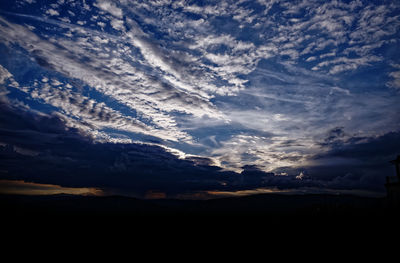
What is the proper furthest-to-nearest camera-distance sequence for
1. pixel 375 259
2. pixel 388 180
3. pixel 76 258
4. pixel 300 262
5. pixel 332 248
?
pixel 388 180, pixel 76 258, pixel 332 248, pixel 300 262, pixel 375 259

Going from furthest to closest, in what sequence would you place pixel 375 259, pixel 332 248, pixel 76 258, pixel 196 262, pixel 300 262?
pixel 76 258 < pixel 332 248 < pixel 196 262 < pixel 300 262 < pixel 375 259

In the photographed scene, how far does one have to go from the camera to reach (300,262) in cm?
1634

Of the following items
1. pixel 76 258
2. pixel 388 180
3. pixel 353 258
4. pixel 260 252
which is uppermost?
pixel 388 180


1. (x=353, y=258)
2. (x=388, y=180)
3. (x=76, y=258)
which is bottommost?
(x=76, y=258)

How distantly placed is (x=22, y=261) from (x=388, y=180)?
4668 cm

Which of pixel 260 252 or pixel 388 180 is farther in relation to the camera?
pixel 388 180

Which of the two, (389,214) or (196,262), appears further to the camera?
(389,214)

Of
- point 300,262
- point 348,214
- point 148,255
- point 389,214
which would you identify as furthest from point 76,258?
point 348,214

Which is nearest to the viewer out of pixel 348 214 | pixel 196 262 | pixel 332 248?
pixel 196 262

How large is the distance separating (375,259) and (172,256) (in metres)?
17.0

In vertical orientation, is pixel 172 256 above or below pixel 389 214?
below

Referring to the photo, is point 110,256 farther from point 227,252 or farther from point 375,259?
point 375,259

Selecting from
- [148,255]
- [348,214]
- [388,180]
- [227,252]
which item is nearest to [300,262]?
[227,252]

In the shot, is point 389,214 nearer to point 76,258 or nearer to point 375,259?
point 375,259
